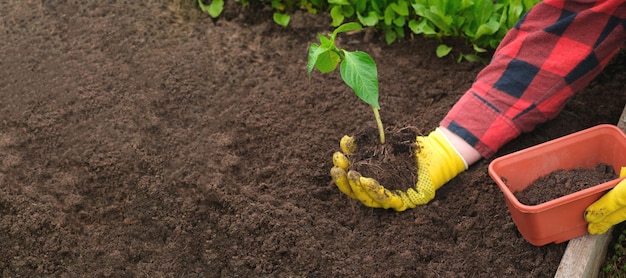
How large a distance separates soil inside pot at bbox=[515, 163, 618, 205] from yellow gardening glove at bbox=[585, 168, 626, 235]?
89 millimetres

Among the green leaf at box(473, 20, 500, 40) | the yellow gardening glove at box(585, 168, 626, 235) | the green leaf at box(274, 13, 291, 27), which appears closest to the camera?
the yellow gardening glove at box(585, 168, 626, 235)

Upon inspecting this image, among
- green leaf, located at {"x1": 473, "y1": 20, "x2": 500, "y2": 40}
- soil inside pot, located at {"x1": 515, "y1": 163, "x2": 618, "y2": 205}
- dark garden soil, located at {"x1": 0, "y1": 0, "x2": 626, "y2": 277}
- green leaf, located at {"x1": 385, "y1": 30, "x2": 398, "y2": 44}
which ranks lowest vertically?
dark garden soil, located at {"x1": 0, "y1": 0, "x2": 626, "y2": 277}

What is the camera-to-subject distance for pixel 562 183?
1889mm

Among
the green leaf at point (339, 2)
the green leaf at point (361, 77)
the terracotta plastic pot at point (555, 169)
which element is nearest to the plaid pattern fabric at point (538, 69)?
the terracotta plastic pot at point (555, 169)

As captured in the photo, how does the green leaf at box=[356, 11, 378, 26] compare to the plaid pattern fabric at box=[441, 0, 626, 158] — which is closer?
the plaid pattern fabric at box=[441, 0, 626, 158]

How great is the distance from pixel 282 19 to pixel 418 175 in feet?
3.51

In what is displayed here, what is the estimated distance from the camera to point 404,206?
2.05m

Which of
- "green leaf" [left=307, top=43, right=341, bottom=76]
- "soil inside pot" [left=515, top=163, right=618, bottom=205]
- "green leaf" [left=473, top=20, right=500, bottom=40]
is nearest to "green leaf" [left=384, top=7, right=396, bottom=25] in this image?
"green leaf" [left=473, top=20, right=500, bottom=40]

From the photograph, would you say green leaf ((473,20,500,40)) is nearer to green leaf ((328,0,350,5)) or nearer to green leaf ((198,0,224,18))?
green leaf ((328,0,350,5))

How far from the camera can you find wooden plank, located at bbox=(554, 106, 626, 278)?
182cm

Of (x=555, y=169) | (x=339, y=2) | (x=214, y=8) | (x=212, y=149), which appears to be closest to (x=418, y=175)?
(x=555, y=169)

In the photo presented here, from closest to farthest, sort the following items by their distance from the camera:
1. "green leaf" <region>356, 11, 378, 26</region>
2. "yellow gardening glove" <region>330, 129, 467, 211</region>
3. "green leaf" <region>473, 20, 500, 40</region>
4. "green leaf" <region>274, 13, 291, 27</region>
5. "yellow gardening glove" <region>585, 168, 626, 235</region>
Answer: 1. "yellow gardening glove" <region>585, 168, 626, 235</region>
2. "yellow gardening glove" <region>330, 129, 467, 211</region>
3. "green leaf" <region>473, 20, 500, 40</region>
4. "green leaf" <region>356, 11, 378, 26</region>
5. "green leaf" <region>274, 13, 291, 27</region>

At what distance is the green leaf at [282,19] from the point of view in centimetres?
283

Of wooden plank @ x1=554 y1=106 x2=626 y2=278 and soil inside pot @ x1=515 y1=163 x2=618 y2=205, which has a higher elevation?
soil inside pot @ x1=515 y1=163 x2=618 y2=205
